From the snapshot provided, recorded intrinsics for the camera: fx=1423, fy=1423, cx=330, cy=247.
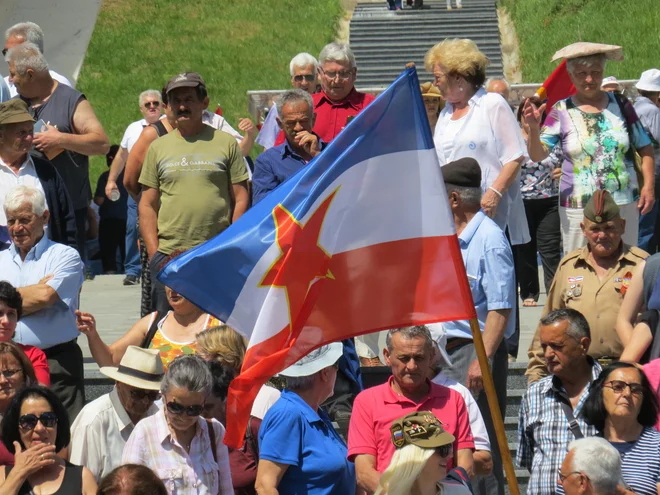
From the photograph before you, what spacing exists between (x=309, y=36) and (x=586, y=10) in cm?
529

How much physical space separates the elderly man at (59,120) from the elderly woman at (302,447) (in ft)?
9.74

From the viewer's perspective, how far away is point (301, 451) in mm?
6223

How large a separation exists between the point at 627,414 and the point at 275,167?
2.84 meters

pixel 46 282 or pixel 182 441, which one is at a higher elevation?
pixel 46 282

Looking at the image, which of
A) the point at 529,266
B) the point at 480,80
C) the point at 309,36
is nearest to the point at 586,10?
the point at 309,36

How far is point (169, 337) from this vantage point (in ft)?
25.8

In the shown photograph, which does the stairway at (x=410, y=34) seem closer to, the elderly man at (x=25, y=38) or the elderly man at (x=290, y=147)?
the elderly man at (x=25, y=38)

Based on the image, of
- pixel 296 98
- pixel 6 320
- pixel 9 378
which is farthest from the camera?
pixel 296 98

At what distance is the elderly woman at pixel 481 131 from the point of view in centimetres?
854

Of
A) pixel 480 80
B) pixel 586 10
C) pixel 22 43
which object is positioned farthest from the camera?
pixel 586 10

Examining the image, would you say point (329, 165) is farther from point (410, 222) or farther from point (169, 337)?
point (169, 337)

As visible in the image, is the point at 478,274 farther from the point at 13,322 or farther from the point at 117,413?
the point at 13,322

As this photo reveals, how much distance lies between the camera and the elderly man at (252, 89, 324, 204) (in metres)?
8.45

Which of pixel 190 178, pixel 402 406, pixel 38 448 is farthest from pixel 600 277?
pixel 38 448
